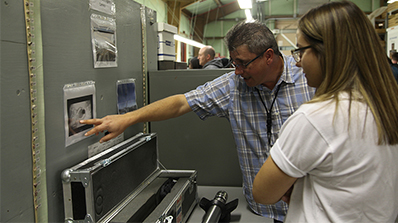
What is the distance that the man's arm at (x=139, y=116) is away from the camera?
1057 mm

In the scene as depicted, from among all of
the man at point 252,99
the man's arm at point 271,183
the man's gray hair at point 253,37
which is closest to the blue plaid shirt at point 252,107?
the man at point 252,99

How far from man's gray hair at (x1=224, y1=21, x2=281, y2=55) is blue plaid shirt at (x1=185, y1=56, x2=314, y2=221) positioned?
0.14 metres

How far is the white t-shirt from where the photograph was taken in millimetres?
610

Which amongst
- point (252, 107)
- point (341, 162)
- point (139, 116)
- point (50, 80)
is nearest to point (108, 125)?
point (139, 116)

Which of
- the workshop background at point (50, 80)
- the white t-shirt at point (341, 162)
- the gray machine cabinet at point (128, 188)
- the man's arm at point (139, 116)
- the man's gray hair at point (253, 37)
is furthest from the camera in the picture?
the man's gray hair at point (253, 37)

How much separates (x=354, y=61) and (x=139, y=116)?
2.57 feet

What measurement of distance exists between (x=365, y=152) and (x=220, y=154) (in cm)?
113

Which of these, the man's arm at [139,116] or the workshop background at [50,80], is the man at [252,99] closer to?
the man's arm at [139,116]

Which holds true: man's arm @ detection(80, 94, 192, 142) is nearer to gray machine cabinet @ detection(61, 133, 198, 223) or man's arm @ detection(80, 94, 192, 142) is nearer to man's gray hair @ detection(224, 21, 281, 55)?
gray machine cabinet @ detection(61, 133, 198, 223)

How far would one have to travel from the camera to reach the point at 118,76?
1238 mm

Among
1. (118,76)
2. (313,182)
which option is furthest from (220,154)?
(313,182)

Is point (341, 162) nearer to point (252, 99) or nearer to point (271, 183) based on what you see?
point (271, 183)

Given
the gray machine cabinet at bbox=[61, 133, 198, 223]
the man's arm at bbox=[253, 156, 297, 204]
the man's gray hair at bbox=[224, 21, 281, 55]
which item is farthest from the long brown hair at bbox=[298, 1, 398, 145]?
the gray machine cabinet at bbox=[61, 133, 198, 223]

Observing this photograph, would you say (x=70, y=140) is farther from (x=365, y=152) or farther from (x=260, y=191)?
(x=365, y=152)
